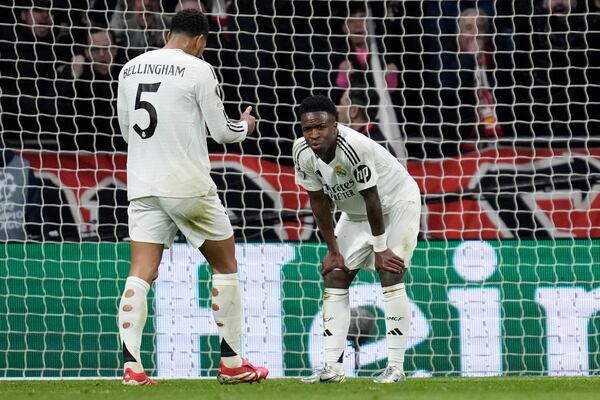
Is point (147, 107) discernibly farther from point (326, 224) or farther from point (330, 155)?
point (326, 224)

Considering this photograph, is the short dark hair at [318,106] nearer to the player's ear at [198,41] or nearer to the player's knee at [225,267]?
the player's ear at [198,41]

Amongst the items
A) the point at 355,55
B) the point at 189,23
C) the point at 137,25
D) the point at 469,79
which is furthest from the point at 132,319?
the point at 469,79

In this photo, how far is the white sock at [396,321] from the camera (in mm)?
7082

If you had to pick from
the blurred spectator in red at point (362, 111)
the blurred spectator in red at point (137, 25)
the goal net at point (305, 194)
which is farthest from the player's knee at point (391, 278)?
the blurred spectator in red at point (137, 25)

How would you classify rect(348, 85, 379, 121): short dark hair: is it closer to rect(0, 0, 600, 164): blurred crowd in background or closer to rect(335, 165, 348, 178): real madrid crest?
rect(0, 0, 600, 164): blurred crowd in background

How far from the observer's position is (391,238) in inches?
285

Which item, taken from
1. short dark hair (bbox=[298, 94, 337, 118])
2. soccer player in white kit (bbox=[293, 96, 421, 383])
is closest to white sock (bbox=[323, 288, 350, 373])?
soccer player in white kit (bbox=[293, 96, 421, 383])

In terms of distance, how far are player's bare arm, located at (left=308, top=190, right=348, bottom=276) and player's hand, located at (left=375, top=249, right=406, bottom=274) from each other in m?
0.22

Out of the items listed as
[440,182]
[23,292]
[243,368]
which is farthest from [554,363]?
[23,292]

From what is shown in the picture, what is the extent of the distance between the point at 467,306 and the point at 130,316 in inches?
134

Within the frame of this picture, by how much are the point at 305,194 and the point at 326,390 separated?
407 cm

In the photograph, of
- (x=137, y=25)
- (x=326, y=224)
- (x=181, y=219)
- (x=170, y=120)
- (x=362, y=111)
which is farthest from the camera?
(x=137, y=25)

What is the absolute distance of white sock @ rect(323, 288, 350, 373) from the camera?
23.4ft

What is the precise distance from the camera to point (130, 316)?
657 cm
